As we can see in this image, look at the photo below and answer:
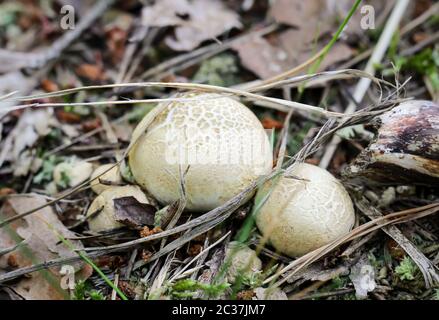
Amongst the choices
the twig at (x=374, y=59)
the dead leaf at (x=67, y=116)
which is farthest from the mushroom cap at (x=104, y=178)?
the twig at (x=374, y=59)

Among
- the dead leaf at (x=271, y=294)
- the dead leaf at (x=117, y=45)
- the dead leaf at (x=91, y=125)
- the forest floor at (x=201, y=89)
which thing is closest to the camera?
the dead leaf at (x=271, y=294)

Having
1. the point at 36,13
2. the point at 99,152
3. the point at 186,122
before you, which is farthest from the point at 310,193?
the point at 36,13

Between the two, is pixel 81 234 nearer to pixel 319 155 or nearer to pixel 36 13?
pixel 319 155

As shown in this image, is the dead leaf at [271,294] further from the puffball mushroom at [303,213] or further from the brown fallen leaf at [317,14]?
the brown fallen leaf at [317,14]

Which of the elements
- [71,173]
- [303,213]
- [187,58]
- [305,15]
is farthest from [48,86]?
[303,213]

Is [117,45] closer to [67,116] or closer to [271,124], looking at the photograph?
[67,116]

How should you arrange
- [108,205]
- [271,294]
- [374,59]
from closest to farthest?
[271,294] → [108,205] → [374,59]
